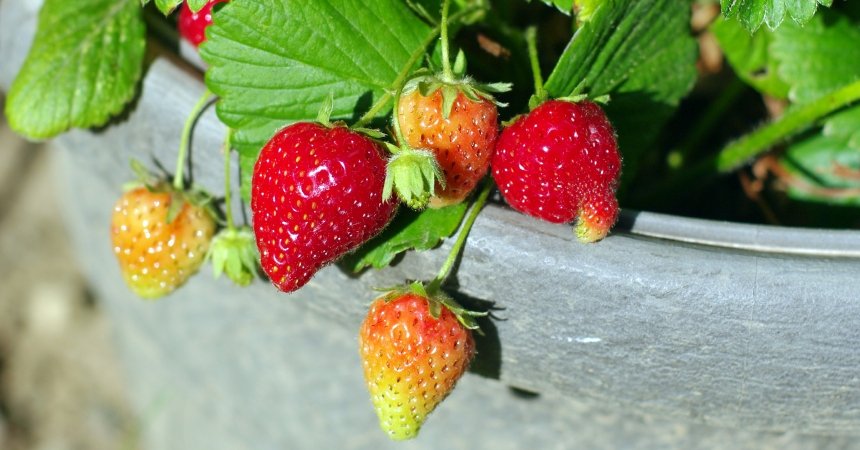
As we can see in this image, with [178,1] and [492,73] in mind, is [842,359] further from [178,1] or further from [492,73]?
[178,1]

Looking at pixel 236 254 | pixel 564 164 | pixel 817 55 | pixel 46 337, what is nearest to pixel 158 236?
pixel 236 254

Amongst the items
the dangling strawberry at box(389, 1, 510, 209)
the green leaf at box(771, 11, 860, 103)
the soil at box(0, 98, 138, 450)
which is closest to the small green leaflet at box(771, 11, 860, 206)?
the green leaf at box(771, 11, 860, 103)

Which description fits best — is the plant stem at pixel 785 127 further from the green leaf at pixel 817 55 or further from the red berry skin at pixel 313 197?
the red berry skin at pixel 313 197

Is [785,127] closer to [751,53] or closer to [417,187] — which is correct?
[751,53]

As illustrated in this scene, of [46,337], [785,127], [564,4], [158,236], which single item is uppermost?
[564,4]

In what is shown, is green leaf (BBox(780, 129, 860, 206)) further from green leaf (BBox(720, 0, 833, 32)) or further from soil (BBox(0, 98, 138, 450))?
soil (BBox(0, 98, 138, 450))

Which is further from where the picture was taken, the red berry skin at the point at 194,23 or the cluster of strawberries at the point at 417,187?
the red berry skin at the point at 194,23

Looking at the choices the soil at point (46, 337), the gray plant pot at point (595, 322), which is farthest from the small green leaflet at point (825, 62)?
the soil at point (46, 337)
